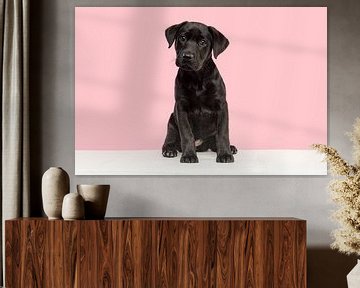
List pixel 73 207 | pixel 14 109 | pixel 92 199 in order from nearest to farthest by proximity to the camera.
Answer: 1. pixel 73 207
2. pixel 92 199
3. pixel 14 109

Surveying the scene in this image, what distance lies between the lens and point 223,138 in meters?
3.63

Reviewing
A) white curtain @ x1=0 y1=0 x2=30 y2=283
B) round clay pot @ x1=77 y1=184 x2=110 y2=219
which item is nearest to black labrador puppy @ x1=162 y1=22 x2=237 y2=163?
round clay pot @ x1=77 y1=184 x2=110 y2=219

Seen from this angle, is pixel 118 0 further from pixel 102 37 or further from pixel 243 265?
pixel 243 265

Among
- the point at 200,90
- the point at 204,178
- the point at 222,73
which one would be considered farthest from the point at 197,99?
the point at 204,178

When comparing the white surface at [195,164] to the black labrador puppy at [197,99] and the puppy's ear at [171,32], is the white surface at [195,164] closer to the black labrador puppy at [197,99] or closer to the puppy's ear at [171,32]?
the black labrador puppy at [197,99]

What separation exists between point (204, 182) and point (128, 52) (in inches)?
34.5

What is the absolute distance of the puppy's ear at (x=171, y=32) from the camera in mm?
3635

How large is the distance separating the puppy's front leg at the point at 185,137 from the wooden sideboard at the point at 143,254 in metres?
0.56

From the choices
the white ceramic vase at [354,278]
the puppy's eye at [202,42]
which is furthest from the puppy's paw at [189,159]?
the white ceramic vase at [354,278]

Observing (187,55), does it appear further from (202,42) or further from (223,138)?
(223,138)

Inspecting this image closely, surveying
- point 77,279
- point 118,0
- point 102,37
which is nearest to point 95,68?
point 102,37

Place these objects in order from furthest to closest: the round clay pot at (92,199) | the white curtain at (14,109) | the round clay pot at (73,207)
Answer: the white curtain at (14,109), the round clay pot at (92,199), the round clay pot at (73,207)

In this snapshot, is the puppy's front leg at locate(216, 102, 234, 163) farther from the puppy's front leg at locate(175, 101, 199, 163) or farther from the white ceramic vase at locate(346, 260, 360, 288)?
the white ceramic vase at locate(346, 260, 360, 288)

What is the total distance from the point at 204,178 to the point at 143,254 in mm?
692
